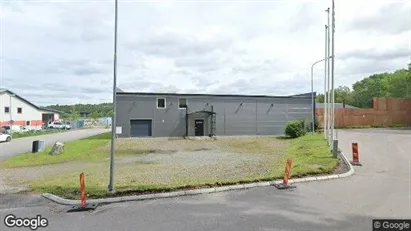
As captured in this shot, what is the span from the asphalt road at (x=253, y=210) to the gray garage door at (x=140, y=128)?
2764cm

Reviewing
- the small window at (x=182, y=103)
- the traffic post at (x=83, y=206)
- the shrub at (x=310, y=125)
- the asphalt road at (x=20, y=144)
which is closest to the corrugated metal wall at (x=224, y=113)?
the small window at (x=182, y=103)

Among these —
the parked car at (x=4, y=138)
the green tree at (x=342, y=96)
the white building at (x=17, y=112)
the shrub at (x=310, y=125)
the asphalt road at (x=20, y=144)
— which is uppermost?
the green tree at (x=342, y=96)

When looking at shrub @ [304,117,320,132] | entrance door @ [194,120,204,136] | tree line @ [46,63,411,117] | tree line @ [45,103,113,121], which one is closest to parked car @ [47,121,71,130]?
tree line @ [46,63,411,117]

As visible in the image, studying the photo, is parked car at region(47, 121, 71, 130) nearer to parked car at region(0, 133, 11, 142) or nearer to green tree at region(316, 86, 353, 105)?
parked car at region(0, 133, 11, 142)

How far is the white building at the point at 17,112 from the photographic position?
170 feet

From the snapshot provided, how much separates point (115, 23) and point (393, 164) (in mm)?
13009

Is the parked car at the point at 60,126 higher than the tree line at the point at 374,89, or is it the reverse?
the tree line at the point at 374,89

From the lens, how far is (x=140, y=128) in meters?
37.4

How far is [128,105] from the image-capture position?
36562 mm

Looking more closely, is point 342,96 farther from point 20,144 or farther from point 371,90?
point 20,144

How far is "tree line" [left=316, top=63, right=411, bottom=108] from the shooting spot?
216 feet

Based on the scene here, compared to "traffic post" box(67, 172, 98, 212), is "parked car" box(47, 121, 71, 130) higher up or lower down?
higher up

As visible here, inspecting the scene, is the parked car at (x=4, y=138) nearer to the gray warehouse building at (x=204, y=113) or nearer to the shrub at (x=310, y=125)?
the gray warehouse building at (x=204, y=113)

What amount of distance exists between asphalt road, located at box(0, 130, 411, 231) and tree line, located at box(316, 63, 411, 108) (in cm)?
5998
